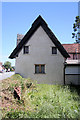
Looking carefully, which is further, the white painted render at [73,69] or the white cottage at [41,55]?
the white painted render at [73,69]

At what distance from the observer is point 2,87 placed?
2941mm

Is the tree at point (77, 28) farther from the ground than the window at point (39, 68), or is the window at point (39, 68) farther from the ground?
the tree at point (77, 28)

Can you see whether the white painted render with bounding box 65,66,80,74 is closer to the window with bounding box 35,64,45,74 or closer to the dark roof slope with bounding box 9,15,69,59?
the dark roof slope with bounding box 9,15,69,59

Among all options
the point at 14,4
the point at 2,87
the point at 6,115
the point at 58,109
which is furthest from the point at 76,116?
the point at 14,4

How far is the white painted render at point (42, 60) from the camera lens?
5.01 m

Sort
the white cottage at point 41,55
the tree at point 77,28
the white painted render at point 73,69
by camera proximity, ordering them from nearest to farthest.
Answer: the tree at point 77,28, the white cottage at point 41,55, the white painted render at point 73,69

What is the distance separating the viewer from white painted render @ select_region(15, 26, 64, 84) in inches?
197

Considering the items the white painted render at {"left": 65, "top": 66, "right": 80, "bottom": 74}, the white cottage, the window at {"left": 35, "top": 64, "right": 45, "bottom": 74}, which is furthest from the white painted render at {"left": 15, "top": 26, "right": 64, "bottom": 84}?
the white painted render at {"left": 65, "top": 66, "right": 80, "bottom": 74}

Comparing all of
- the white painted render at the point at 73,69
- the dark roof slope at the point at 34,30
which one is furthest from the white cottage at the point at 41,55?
the white painted render at the point at 73,69

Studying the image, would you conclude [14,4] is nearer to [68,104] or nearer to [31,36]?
[31,36]

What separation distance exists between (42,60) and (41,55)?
222 mm

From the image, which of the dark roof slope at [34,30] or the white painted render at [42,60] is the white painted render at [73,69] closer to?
the white painted render at [42,60]

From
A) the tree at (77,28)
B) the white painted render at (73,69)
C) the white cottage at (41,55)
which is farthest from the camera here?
the white painted render at (73,69)

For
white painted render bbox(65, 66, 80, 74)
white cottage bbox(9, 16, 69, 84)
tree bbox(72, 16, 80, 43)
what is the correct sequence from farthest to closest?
white painted render bbox(65, 66, 80, 74) < white cottage bbox(9, 16, 69, 84) < tree bbox(72, 16, 80, 43)
